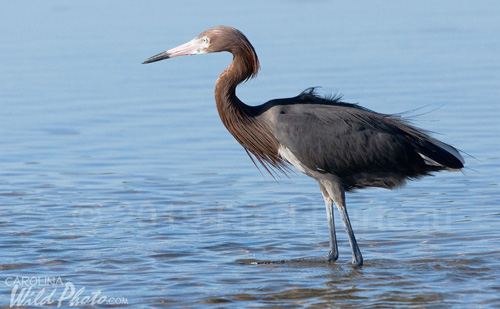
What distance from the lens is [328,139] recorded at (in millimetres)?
8320

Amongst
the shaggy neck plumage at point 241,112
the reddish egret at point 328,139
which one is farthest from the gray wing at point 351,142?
the shaggy neck plumage at point 241,112

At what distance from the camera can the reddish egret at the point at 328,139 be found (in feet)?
27.2

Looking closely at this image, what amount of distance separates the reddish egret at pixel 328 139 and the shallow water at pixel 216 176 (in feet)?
2.24

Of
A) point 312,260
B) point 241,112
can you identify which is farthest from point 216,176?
point 312,260

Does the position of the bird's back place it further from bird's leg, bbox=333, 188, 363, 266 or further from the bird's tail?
bird's leg, bbox=333, 188, 363, 266

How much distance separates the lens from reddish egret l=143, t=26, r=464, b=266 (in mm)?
8289

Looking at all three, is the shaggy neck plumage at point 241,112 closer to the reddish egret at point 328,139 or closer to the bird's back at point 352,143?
the reddish egret at point 328,139

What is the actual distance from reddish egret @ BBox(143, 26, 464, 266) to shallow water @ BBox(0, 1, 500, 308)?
26.9 inches

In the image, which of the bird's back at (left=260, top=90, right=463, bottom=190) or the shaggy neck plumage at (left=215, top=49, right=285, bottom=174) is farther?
the shaggy neck plumage at (left=215, top=49, right=285, bottom=174)

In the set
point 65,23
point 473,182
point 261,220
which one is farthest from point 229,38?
point 65,23

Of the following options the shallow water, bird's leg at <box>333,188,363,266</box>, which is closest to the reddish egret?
bird's leg at <box>333,188,363,266</box>

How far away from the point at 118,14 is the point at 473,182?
46.8ft

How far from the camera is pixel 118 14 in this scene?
23.5 m

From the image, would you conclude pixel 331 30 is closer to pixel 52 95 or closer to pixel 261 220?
pixel 52 95
